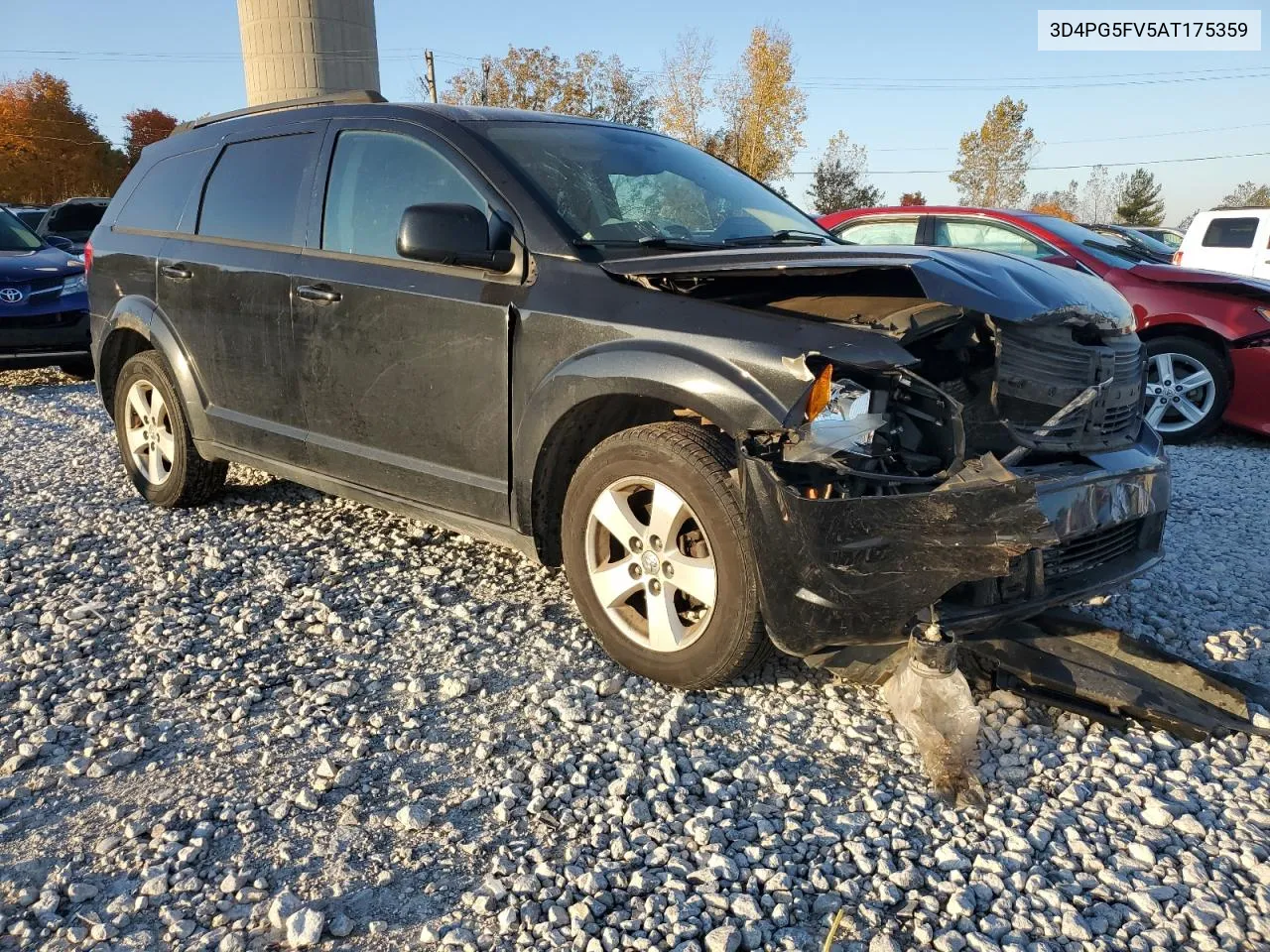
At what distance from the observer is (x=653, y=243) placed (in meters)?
3.50

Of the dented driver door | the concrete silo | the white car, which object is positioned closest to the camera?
the dented driver door

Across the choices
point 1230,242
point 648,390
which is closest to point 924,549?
point 648,390

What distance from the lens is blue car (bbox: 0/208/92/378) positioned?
9109 millimetres

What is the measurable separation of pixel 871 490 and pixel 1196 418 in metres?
5.47

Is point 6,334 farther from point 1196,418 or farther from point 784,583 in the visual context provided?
point 1196,418

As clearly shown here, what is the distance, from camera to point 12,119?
56125 millimetres

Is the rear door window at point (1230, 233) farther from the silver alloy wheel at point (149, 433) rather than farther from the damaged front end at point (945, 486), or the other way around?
the silver alloy wheel at point (149, 433)

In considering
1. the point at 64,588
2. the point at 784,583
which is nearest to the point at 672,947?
the point at 784,583

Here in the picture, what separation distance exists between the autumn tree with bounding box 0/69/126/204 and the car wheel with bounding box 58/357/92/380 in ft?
175

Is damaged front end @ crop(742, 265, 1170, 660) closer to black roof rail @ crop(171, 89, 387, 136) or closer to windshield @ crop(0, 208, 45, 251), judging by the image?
black roof rail @ crop(171, 89, 387, 136)

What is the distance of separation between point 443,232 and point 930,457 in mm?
1749

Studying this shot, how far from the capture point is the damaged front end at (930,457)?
2.53 m

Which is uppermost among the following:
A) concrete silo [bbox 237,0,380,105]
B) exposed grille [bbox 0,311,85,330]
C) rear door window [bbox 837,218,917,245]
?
concrete silo [bbox 237,0,380,105]

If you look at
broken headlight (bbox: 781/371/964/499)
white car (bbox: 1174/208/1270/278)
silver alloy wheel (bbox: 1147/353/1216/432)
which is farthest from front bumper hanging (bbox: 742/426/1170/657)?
white car (bbox: 1174/208/1270/278)
